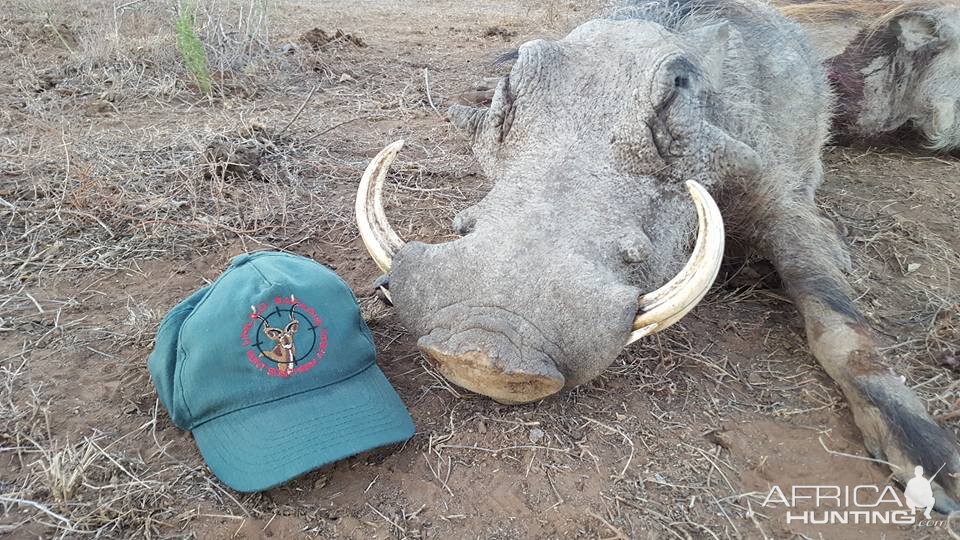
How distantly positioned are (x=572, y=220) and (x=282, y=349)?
33.1 inches

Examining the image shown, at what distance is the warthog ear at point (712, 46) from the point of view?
2725mm

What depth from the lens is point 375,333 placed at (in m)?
2.38

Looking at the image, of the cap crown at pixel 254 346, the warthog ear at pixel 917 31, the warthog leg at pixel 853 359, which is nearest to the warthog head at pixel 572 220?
the cap crown at pixel 254 346

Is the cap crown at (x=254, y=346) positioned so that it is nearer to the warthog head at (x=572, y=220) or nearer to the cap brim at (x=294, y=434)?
the cap brim at (x=294, y=434)

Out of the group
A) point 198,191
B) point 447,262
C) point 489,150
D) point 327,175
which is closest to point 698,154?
point 489,150

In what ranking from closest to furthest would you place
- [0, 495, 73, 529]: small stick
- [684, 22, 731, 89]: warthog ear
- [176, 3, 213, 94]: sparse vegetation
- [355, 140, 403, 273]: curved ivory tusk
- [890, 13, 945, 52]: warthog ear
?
[0, 495, 73, 529]: small stick → [355, 140, 403, 273]: curved ivory tusk → [684, 22, 731, 89]: warthog ear → [890, 13, 945, 52]: warthog ear → [176, 3, 213, 94]: sparse vegetation

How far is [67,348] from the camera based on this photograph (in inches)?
87.9

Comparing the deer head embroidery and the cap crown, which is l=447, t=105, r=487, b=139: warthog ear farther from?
the deer head embroidery

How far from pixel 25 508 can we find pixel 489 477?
3.59ft

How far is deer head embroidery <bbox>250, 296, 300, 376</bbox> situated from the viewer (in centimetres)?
175

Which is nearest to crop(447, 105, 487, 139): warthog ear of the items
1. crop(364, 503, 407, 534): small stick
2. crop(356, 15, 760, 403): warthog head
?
crop(356, 15, 760, 403): warthog head

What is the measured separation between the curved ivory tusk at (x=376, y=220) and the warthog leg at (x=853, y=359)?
1439 mm

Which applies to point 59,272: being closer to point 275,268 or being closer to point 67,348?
point 67,348

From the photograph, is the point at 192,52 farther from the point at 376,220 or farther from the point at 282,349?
the point at 282,349
